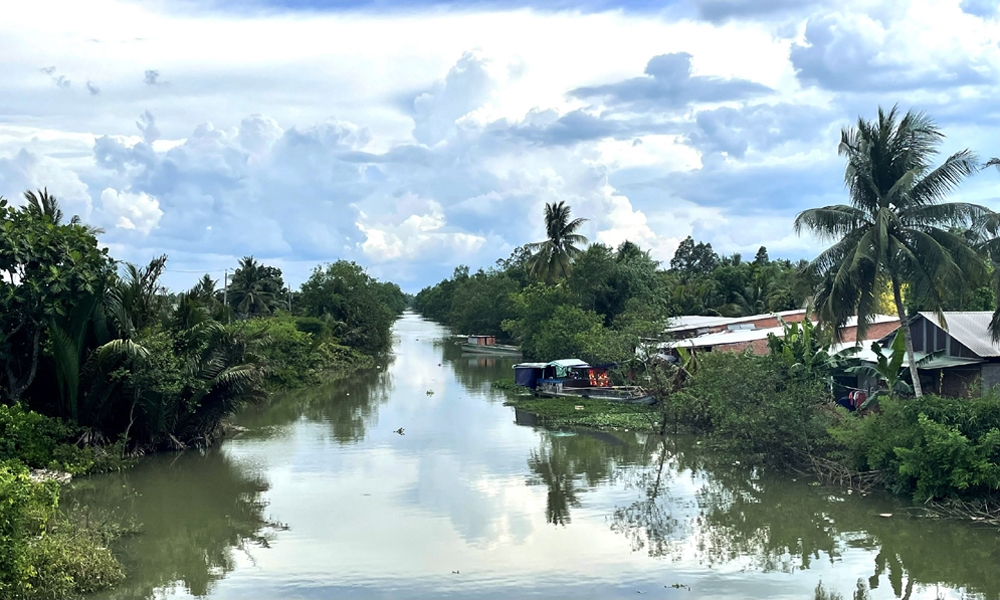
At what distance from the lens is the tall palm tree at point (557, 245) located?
55.8 m

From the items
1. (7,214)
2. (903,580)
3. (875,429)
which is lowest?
(903,580)

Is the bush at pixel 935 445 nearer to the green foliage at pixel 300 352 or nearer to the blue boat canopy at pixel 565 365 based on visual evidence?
the blue boat canopy at pixel 565 365

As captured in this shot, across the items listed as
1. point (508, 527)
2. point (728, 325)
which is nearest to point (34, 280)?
point (508, 527)

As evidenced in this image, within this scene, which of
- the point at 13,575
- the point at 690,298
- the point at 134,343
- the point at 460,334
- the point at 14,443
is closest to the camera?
the point at 13,575

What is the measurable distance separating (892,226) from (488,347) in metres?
49.7

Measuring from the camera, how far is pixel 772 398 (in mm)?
18766

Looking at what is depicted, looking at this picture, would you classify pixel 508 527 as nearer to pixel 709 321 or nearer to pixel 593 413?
pixel 593 413

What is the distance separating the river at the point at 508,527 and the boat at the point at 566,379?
747 cm

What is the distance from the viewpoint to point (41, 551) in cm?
1098

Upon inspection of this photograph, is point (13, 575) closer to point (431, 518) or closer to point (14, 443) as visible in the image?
point (431, 518)

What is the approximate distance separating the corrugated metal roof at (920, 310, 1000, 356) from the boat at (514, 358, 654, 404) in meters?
11.7

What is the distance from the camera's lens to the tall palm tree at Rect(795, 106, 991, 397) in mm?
18062

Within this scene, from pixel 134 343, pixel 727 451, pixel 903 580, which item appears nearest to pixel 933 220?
pixel 727 451

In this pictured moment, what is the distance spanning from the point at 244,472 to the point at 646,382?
14.6 meters
